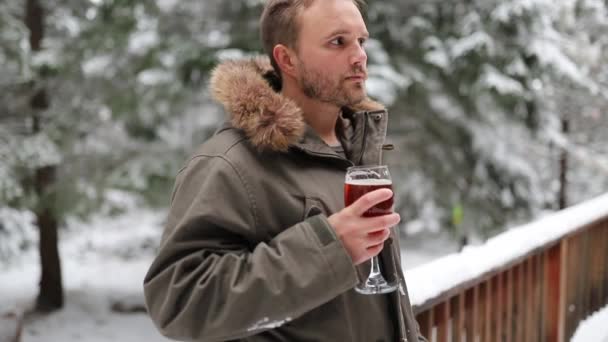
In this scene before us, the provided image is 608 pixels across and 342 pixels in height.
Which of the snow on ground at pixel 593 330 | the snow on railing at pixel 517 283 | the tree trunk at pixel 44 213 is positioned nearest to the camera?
the snow on railing at pixel 517 283

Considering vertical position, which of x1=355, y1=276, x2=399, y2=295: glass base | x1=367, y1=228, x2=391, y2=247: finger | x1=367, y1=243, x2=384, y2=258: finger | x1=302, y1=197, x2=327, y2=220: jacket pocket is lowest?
x1=355, y1=276, x2=399, y2=295: glass base

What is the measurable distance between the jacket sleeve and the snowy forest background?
16.1 ft

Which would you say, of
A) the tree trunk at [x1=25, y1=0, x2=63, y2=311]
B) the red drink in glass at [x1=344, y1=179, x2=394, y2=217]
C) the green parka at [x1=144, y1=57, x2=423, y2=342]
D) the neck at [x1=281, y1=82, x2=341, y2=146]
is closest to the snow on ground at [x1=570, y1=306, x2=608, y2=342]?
the green parka at [x1=144, y1=57, x2=423, y2=342]

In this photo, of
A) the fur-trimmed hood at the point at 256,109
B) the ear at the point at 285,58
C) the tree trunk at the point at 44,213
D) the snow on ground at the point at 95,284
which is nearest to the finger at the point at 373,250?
the fur-trimmed hood at the point at 256,109

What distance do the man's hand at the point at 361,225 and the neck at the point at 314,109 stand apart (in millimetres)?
476

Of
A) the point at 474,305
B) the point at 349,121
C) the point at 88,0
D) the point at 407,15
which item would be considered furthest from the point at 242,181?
the point at 88,0

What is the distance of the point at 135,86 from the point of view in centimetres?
688

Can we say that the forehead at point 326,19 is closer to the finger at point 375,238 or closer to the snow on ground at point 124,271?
the finger at point 375,238

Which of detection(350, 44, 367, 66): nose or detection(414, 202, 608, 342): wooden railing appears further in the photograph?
detection(414, 202, 608, 342): wooden railing

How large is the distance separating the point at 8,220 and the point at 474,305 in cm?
733

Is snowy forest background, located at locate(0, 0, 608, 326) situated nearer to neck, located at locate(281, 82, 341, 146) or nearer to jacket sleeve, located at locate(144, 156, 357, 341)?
neck, located at locate(281, 82, 341, 146)

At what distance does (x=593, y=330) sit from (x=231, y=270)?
13.0 feet

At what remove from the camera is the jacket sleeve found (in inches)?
42.7

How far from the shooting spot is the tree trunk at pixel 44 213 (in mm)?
7504
